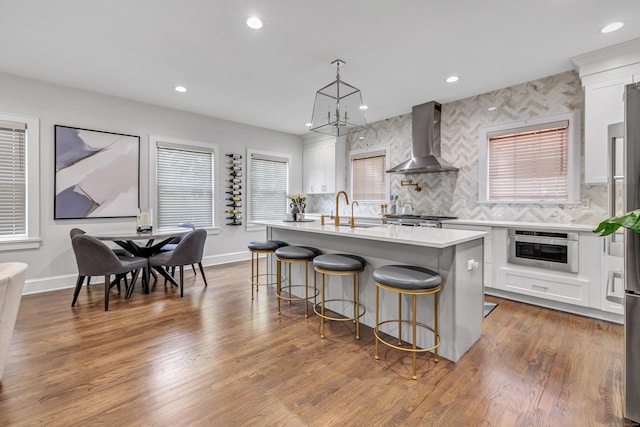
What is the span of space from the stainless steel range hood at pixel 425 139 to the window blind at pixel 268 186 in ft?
9.19

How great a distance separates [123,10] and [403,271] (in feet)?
9.96

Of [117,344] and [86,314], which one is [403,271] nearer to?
[117,344]

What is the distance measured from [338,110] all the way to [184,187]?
10.8 feet

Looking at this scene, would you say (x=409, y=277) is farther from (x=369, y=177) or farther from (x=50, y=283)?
(x=50, y=283)

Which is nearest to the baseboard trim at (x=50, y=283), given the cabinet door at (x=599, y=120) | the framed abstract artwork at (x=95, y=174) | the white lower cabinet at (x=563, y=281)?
the framed abstract artwork at (x=95, y=174)

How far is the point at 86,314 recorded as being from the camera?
305 centimetres

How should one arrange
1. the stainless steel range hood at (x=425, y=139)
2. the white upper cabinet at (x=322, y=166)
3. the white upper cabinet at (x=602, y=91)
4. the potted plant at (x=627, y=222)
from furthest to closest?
the white upper cabinet at (x=322, y=166)
the stainless steel range hood at (x=425, y=139)
the white upper cabinet at (x=602, y=91)
the potted plant at (x=627, y=222)

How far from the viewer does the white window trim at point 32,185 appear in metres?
3.68

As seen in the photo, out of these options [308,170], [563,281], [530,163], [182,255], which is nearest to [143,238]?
[182,255]

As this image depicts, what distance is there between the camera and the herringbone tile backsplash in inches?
135

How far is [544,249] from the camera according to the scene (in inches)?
127

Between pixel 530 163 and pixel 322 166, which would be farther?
pixel 322 166

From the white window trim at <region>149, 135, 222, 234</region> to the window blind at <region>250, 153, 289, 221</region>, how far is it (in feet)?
2.51

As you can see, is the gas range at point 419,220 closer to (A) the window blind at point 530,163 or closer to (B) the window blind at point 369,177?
(A) the window blind at point 530,163
